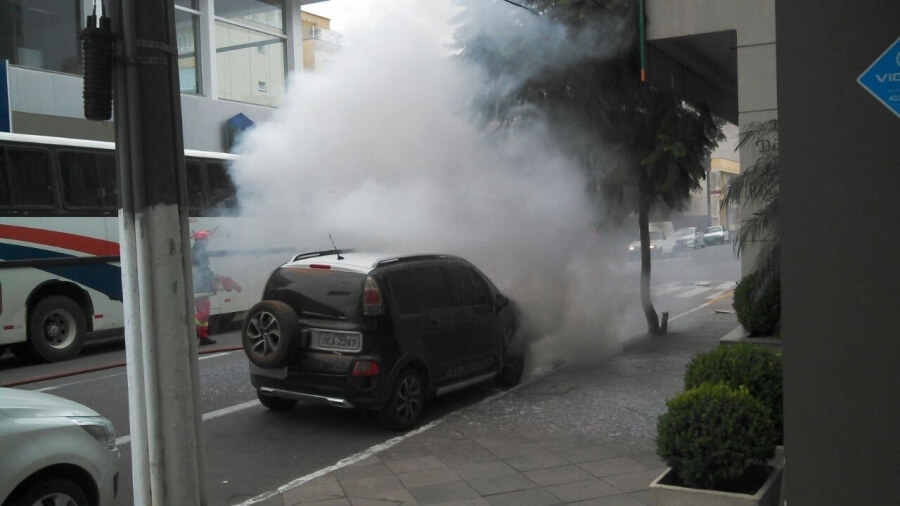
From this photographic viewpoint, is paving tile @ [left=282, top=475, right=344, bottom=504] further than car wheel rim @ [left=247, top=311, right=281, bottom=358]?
No

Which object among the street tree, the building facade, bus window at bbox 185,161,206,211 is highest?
the building facade

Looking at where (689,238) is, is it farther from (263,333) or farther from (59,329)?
(263,333)

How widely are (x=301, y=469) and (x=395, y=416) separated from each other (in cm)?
121

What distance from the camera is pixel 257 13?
873 inches

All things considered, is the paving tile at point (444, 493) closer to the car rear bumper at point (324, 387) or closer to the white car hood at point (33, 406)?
the car rear bumper at point (324, 387)

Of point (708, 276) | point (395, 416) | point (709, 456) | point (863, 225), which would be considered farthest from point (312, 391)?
point (708, 276)

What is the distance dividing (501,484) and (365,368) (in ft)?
6.33

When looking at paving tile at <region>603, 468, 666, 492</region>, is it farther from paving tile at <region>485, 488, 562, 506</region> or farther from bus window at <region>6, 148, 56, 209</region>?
bus window at <region>6, 148, 56, 209</region>

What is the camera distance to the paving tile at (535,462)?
6.44 m

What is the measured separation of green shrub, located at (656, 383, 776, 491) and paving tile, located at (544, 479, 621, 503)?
41.8 inches

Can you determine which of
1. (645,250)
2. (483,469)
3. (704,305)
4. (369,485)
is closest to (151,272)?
(369,485)

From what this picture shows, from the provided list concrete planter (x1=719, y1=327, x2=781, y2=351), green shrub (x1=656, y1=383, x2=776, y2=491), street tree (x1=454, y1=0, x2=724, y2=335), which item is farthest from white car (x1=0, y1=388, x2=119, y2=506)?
street tree (x1=454, y1=0, x2=724, y2=335)

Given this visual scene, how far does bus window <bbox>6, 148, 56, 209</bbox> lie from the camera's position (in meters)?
12.1

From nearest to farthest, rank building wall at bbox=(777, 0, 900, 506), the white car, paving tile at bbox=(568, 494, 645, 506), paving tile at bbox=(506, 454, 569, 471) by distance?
building wall at bbox=(777, 0, 900, 506) < the white car < paving tile at bbox=(568, 494, 645, 506) < paving tile at bbox=(506, 454, 569, 471)
